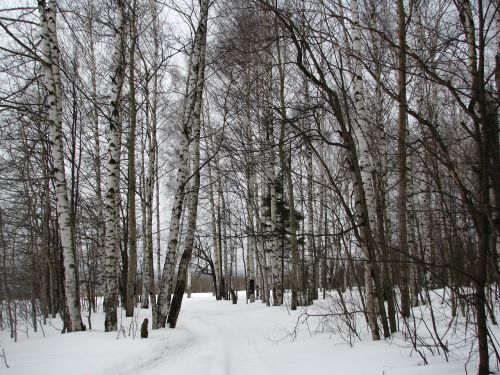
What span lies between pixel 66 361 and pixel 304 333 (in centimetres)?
462

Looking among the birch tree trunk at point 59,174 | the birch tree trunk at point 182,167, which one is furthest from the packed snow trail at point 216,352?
the birch tree trunk at point 59,174

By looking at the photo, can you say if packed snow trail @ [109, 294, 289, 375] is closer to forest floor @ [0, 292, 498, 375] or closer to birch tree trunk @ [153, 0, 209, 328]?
forest floor @ [0, 292, 498, 375]

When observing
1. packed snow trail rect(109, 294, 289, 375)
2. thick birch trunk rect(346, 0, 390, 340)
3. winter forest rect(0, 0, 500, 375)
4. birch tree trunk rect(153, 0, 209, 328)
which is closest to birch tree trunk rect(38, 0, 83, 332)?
winter forest rect(0, 0, 500, 375)

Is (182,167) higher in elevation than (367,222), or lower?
higher

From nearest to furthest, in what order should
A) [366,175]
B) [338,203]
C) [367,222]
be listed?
[367,222]
[338,203]
[366,175]

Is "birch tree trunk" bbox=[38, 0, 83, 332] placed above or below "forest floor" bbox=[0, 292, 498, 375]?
above

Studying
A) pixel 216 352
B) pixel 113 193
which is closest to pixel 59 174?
pixel 113 193

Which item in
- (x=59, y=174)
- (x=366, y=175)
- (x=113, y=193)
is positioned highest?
(x=59, y=174)

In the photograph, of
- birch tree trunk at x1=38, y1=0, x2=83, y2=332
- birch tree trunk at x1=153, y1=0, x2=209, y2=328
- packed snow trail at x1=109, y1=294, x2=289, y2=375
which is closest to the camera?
packed snow trail at x1=109, y1=294, x2=289, y2=375

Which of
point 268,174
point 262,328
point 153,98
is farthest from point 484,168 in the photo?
point 153,98

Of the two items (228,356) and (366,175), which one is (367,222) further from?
(228,356)

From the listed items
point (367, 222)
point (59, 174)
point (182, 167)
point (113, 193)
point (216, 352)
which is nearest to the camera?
point (367, 222)

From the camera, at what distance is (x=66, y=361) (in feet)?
16.9

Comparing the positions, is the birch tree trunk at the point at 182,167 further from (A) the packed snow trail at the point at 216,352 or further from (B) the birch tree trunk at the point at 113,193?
(B) the birch tree trunk at the point at 113,193
